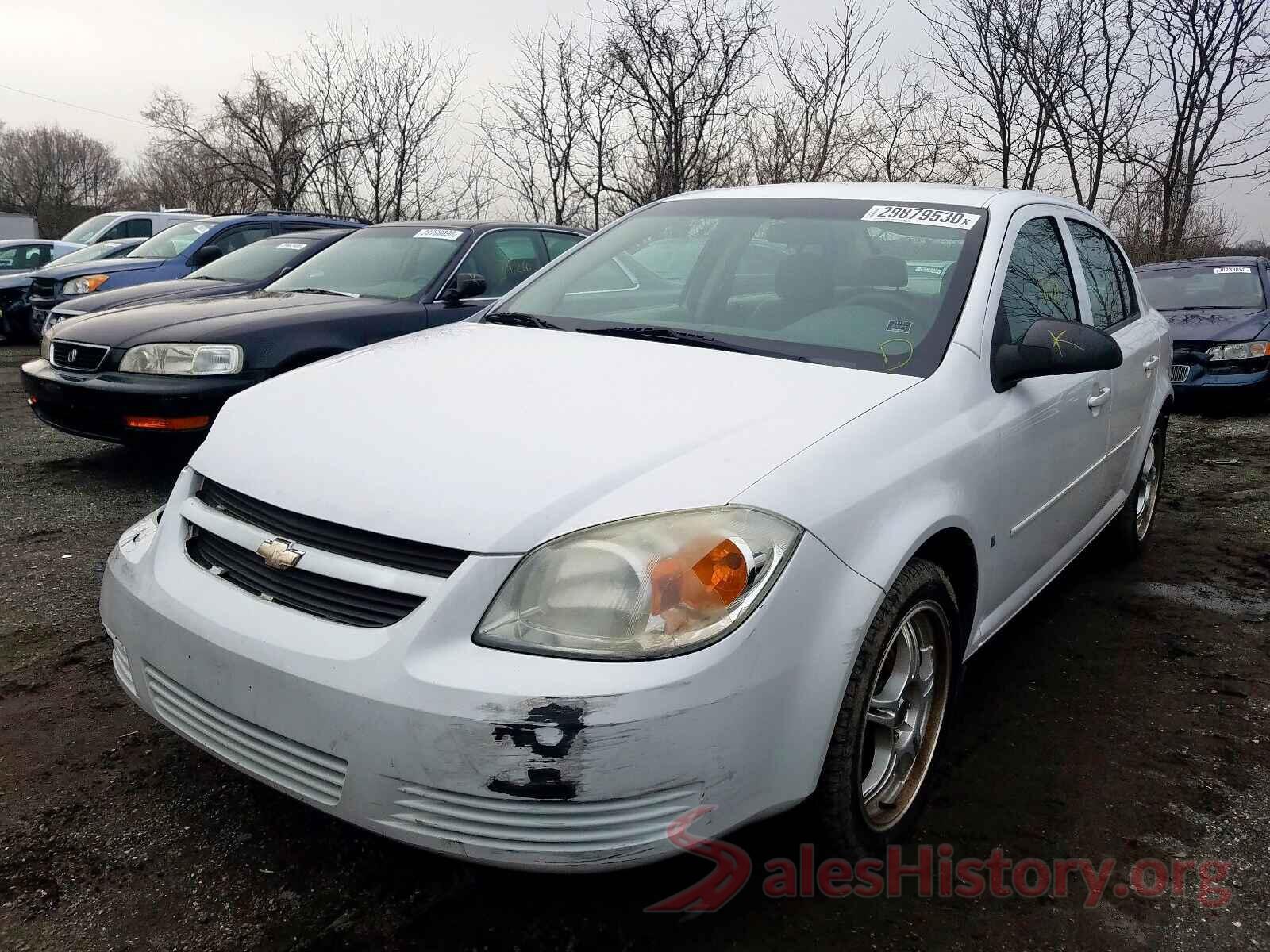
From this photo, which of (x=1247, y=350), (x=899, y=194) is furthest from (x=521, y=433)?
(x=1247, y=350)

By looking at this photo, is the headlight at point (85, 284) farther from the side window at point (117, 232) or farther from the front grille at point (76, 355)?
the front grille at point (76, 355)

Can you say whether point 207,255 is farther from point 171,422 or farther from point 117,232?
point 117,232

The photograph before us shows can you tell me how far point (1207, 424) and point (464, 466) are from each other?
825 centimetres

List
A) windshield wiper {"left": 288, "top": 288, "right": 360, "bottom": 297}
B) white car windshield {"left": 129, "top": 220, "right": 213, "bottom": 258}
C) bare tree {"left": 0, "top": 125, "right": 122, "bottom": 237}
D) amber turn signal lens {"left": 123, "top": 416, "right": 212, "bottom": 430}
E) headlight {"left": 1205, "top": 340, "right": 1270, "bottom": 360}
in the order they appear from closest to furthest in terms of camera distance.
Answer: amber turn signal lens {"left": 123, "top": 416, "right": 212, "bottom": 430} → windshield wiper {"left": 288, "top": 288, "right": 360, "bottom": 297} → headlight {"left": 1205, "top": 340, "right": 1270, "bottom": 360} → white car windshield {"left": 129, "top": 220, "right": 213, "bottom": 258} → bare tree {"left": 0, "top": 125, "right": 122, "bottom": 237}

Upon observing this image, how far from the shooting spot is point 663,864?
217cm

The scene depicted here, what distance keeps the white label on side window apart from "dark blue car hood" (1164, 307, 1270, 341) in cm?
620

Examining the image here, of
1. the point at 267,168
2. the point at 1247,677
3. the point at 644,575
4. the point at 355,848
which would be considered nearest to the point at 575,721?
the point at 644,575

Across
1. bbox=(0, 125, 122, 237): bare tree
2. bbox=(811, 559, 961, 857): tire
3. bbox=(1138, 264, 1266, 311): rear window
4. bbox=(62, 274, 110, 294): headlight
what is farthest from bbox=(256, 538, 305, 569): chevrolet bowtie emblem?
bbox=(0, 125, 122, 237): bare tree

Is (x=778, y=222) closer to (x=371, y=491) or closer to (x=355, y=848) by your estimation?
(x=371, y=491)

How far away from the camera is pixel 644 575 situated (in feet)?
5.59

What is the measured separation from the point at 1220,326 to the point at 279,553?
8.75 meters

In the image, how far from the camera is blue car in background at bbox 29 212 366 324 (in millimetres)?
9625

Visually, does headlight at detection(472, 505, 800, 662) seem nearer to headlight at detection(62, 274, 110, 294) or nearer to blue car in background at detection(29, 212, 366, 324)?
blue car in background at detection(29, 212, 366, 324)

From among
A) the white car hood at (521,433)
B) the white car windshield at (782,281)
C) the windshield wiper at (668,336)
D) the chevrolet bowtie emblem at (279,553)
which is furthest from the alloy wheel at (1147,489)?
the chevrolet bowtie emblem at (279,553)
